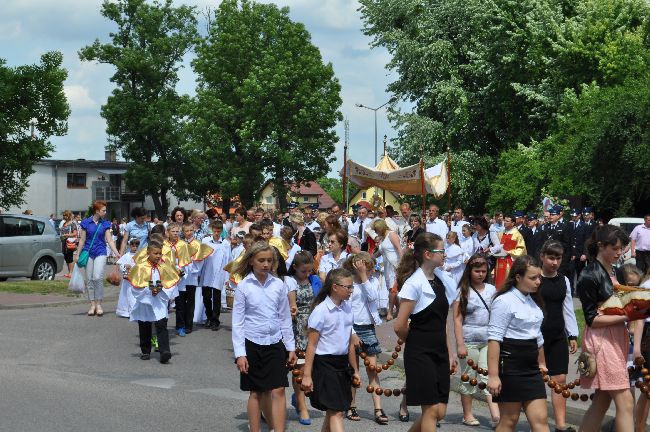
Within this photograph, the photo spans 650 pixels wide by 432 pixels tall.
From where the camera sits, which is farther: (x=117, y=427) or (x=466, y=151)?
(x=466, y=151)

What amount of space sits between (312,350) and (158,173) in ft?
193

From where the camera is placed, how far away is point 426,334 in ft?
23.4

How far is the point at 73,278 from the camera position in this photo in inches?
654

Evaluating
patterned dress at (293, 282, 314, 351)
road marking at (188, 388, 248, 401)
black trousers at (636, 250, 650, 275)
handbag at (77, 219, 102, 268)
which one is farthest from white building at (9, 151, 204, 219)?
patterned dress at (293, 282, 314, 351)

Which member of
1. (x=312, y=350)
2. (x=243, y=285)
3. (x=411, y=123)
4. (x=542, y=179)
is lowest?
(x=312, y=350)

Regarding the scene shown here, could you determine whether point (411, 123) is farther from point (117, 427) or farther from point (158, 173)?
point (117, 427)

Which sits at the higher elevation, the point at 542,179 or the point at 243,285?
the point at 542,179

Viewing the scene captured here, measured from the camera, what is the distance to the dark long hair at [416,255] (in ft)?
23.6

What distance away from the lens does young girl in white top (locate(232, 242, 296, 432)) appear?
766 centimetres

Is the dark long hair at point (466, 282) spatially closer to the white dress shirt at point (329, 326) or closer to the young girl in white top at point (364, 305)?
the young girl in white top at point (364, 305)

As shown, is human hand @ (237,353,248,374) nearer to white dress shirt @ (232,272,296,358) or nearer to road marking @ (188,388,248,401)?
white dress shirt @ (232,272,296,358)

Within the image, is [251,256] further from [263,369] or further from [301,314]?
[301,314]

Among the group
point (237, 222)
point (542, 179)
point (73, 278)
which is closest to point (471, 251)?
point (237, 222)

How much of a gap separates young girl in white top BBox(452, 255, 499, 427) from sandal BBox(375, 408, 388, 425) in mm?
698
